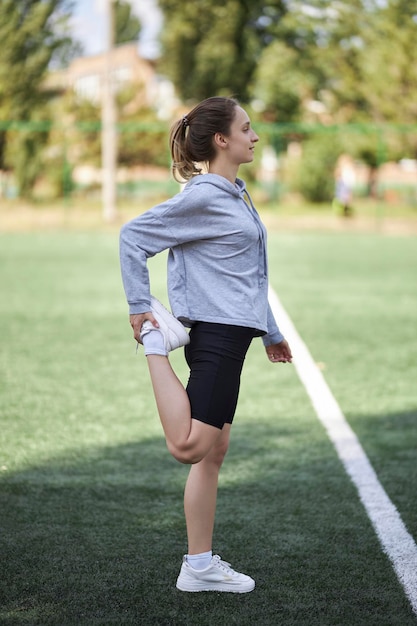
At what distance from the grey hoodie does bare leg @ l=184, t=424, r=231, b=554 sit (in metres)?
0.48

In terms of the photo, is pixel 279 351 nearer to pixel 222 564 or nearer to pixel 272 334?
pixel 272 334

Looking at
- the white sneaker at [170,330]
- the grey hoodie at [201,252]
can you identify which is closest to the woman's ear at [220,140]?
the grey hoodie at [201,252]

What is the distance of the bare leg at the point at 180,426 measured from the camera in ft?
10.6

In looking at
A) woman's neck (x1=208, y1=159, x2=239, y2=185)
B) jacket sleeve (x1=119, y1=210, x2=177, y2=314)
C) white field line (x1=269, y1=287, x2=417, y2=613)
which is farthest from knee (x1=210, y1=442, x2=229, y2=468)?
woman's neck (x1=208, y1=159, x2=239, y2=185)

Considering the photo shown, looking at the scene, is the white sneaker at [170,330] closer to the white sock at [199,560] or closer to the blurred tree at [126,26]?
the white sock at [199,560]

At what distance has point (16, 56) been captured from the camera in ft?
135

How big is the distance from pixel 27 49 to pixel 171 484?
39.4 metres

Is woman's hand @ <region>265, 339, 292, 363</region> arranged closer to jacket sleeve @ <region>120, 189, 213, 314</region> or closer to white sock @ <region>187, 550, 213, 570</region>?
jacket sleeve @ <region>120, 189, 213, 314</region>

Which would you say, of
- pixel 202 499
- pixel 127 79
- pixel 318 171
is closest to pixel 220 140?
pixel 202 499

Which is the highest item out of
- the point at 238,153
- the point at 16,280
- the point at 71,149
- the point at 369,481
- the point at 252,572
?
the point at 238,153

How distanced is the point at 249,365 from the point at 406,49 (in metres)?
31.4

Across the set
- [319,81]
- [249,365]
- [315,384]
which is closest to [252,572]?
[315,384]

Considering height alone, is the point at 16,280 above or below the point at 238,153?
below

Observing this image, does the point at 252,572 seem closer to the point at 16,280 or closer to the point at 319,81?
the point at 16,280
